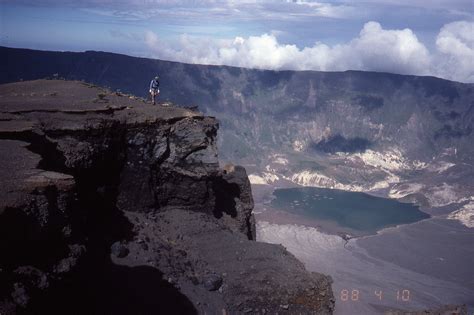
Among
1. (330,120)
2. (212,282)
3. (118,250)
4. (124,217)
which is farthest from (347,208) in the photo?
(118,250)

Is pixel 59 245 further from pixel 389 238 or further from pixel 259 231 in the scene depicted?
pixel 389 238

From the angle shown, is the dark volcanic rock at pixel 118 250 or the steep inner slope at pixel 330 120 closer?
the dark volcanic rock at pixel 118 250

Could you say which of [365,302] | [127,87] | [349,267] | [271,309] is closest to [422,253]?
[349,267]

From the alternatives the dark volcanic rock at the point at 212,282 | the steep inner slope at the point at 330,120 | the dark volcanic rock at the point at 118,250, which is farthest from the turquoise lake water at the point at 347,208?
the dark volcanic rock at the point at 118,250

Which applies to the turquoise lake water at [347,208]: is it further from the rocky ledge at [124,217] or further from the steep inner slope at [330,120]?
the rocky ledge at [124,217]

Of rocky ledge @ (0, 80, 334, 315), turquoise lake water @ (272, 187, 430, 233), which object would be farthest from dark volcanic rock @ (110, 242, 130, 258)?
turquoise lake water @ (272, 187, 430, 233)

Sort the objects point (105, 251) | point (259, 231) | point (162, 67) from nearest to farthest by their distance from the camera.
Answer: point (105, 251) → point (259, 231) → point (162, 67)

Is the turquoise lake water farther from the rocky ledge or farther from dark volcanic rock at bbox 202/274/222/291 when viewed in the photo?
dark volcanic rock at bbox 202/274/222/291
